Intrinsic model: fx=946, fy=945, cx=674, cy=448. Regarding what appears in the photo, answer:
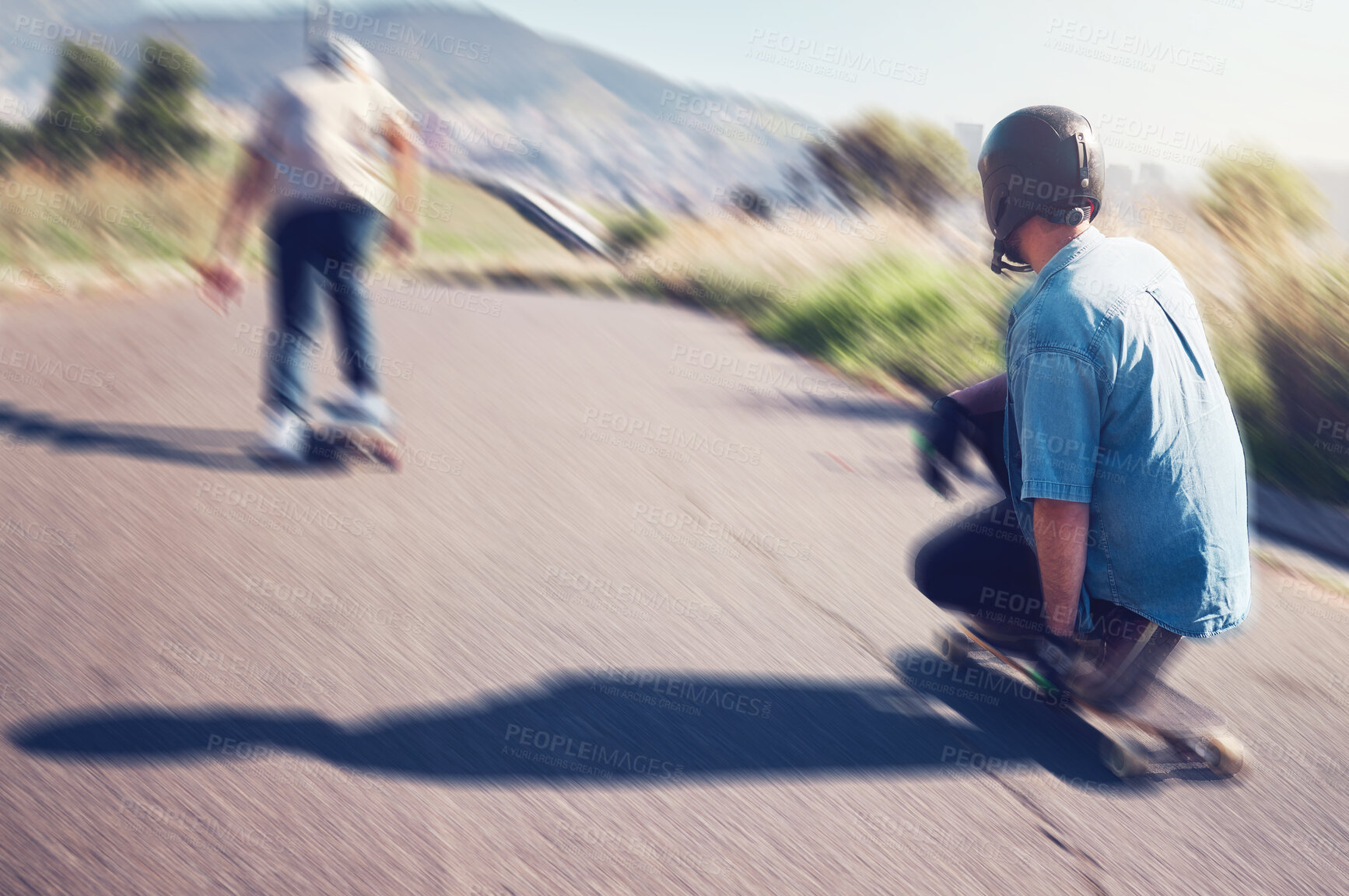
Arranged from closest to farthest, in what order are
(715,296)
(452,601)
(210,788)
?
(210,788)
(452,601)
(715,296)

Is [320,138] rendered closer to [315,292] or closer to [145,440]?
[315,292]

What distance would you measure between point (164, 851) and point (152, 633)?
1015 mm

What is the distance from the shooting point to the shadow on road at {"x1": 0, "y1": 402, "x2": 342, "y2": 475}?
450 centimetres

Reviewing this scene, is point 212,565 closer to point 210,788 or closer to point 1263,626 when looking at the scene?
point 210,788

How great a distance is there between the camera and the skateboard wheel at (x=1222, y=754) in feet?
9.25

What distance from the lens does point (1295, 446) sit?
236 inches

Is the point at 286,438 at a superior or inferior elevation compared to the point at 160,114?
superior

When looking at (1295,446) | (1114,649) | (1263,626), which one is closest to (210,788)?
(1114,649)

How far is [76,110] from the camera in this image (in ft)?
38.0

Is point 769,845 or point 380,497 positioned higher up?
point 769,845

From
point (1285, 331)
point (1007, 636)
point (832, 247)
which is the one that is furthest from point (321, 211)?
point (832, 247)

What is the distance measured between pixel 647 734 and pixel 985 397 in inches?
59.4

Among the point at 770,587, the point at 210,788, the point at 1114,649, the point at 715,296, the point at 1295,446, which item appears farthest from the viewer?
the point at 715,296

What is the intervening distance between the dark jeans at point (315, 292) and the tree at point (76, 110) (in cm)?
847
